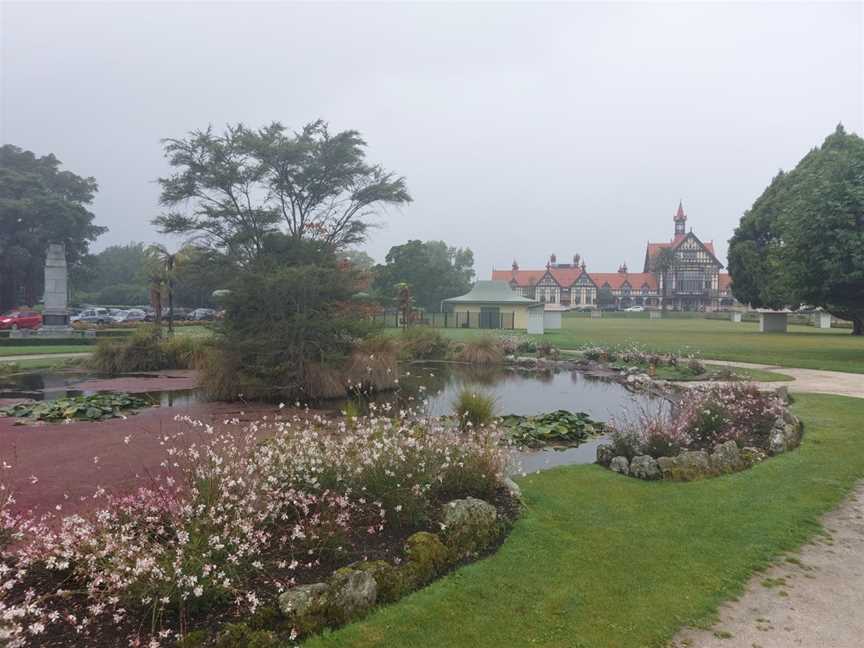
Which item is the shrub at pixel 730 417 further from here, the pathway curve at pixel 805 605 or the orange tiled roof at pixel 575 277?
the orange tiled roof at pixel 575 277

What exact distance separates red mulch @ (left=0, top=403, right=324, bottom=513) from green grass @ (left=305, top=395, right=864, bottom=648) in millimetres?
2827

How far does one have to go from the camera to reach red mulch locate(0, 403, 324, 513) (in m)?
6.40

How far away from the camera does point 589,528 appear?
17.3 feet

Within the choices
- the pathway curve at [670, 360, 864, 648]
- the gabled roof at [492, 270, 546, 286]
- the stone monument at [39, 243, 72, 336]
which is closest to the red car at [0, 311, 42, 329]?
the stone monument at [39, 243, 72, 336]

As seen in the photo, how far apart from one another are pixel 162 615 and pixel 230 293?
12608mm

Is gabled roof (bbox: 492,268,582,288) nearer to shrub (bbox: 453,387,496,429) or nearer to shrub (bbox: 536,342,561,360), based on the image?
shrub (bbox: 536,342,561,360)

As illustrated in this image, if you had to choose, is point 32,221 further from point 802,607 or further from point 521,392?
point 802,607

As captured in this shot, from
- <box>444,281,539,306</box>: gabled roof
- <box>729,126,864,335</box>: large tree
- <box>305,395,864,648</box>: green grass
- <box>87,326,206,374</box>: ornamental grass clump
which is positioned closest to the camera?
<box>305,395,864,648</box>: green grass

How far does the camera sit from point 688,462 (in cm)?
703

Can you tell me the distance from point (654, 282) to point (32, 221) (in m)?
89.7

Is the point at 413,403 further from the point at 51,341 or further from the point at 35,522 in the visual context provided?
the point at 51,341

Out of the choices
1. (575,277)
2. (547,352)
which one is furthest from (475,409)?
(575,277)

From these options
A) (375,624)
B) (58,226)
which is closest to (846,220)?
(375,624)

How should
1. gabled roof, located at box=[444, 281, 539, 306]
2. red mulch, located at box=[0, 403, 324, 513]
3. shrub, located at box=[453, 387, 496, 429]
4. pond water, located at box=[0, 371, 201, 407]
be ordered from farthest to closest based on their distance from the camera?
gabled roof, located at box=[444, 281, 539, 306] < pond water, located at box=[0, 371, 201, 407] < shrub, located at box=[453, 387, 496, 429] < red mulch, located at box=[0, 403, 324, 513]
